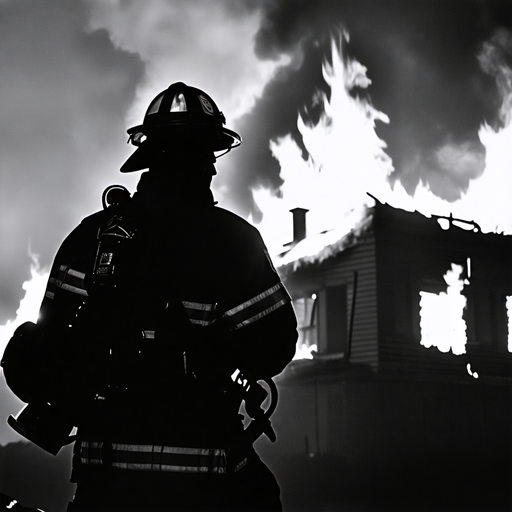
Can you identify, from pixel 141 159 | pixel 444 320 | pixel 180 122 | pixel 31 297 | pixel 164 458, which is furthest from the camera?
pixel 444 320

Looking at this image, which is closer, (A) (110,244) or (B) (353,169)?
(A) (110,244)

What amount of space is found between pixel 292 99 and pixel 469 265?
9.00 metres

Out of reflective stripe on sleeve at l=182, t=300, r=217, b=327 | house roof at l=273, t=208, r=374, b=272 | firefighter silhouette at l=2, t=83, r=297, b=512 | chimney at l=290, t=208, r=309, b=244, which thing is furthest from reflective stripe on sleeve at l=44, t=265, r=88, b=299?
chimney at l=290, t=208, r=309, b=244

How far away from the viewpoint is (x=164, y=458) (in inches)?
106

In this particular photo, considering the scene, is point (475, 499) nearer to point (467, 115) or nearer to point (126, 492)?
point (126, 492)

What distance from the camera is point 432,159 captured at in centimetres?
2700

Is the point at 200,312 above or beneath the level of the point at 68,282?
beneath

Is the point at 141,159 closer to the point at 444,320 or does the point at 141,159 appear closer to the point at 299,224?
the point at 444,320

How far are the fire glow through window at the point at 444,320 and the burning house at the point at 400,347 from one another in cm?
2

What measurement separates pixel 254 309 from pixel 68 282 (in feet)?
2.18

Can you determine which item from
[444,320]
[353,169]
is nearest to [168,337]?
[444,320]

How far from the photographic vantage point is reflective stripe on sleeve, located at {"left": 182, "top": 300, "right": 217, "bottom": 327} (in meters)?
2.76

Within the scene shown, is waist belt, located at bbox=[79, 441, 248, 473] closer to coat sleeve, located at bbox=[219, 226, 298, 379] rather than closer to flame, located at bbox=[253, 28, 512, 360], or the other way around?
coat sleeve, located at bbox=[219, 226, 298, 379]

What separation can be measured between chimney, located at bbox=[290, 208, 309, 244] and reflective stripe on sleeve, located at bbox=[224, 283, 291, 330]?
1972cm
